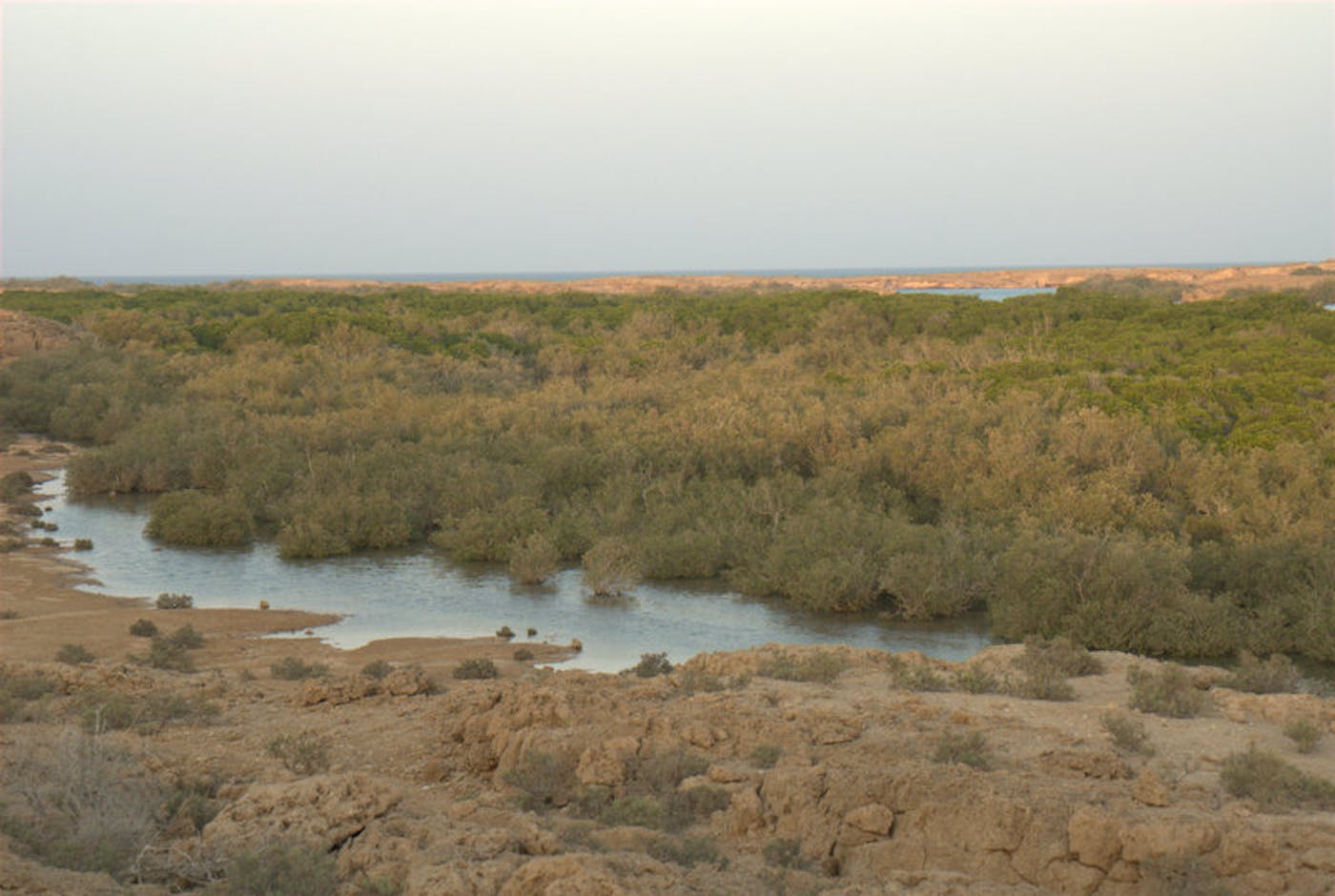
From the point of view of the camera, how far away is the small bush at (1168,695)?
10.3m

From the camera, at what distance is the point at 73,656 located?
12.6 metres

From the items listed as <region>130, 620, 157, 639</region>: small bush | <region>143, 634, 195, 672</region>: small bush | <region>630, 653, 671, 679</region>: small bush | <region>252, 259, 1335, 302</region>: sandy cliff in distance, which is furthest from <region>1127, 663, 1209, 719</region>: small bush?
<region>252, 259, 1335, 302</region>: sandy cliff in distance

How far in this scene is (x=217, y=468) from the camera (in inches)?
1034

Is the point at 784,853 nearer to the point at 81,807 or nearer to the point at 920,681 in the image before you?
the point at 81,807

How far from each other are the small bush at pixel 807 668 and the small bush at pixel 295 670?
450 cm

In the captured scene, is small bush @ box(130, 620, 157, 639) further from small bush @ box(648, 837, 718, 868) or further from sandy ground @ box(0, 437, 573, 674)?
small bush @ box(648, 837, 718, 868)

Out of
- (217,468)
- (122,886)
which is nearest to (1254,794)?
(122,886)

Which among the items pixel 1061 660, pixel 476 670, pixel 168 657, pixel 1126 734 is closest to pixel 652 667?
pixel 476 670

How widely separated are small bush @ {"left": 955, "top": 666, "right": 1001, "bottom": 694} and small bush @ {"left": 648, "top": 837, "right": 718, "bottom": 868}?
4.77 metres

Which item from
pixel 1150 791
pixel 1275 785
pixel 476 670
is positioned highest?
pixel 1150 791

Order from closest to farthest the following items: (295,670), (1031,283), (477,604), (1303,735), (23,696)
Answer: (1303,735)
(23,696)
(295,670)
(477,604)
(1031,283)

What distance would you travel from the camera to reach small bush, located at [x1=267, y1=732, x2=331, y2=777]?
8.50 meters

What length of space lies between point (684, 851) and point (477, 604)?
1085 centimetres

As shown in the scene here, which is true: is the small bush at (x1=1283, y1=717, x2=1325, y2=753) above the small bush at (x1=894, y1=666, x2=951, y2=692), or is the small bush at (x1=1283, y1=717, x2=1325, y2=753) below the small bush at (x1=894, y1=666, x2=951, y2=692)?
above
